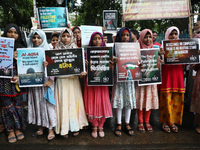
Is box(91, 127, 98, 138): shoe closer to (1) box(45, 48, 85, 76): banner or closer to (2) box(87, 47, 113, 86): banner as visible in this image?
(2) box(87, 47, 113, 86): banner

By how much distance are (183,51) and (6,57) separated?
3176 millimetres

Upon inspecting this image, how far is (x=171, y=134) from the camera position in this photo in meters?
3.02

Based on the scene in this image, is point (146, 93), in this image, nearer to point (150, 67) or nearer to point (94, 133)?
point (150, 67)

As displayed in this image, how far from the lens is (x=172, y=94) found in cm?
313

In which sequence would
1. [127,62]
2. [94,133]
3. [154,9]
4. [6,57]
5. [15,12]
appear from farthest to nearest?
1. [15,12]
2. [154,9]
3. [94,133]
4. [127,62]
5. [6,57]

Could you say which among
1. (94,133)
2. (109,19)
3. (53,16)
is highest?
(109,19)

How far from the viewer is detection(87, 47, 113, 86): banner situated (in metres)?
2.72

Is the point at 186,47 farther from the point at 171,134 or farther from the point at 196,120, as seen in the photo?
the point at 171,134

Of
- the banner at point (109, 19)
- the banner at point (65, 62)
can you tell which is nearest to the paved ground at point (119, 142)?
the banner at point (65, 62)

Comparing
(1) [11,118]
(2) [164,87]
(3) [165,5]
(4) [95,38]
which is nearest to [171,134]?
(2) [164,87]

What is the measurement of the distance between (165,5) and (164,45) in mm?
2857

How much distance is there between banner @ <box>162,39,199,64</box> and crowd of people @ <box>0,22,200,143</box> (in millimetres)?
188

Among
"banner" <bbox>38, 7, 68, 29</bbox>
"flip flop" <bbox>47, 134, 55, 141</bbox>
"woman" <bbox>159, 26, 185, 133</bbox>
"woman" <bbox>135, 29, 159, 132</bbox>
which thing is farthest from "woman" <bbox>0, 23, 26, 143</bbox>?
"woman" <bbox>159, 26, 185, 133</bbox>

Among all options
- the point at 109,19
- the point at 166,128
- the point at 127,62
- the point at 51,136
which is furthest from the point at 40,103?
the point at 109,19
